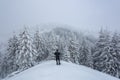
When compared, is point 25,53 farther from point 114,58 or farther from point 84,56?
point 84,56

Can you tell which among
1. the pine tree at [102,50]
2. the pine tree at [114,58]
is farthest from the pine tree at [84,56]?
the pine tree at [114,58]

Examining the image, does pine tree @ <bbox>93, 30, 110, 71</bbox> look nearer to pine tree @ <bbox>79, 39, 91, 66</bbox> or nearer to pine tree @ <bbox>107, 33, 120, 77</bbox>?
pine tree @ <bbox>107, 33, 120, 77</bbox>

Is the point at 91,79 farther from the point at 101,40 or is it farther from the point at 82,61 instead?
the point at 82,61

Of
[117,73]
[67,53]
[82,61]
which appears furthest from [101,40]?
[82,61]

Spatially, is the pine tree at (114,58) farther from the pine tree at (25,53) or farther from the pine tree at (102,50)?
Result: the pine tree at (25,53)

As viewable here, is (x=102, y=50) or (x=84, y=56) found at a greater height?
(x=102, y=50)

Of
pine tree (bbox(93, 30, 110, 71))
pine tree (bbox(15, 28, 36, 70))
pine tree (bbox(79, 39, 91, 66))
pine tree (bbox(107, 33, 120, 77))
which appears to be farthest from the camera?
pine tree (bbox(79, 39, 91, 66))

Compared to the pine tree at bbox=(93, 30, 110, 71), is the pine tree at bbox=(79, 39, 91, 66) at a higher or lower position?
lower

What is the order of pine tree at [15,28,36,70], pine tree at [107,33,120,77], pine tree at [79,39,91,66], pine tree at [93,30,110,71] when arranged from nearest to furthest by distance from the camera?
pine tree at [107,33,120,77]
pine tree at [93,30,110,71]
pine tree at [15,28,36,70]
pine tree at [79,39,91,66]

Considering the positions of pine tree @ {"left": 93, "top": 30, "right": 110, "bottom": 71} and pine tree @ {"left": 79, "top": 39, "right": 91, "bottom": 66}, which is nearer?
pine tree @ {"left": 93, "top": 30, "right": 110, "bottom": 71}

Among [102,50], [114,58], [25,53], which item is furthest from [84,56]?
[25,53]

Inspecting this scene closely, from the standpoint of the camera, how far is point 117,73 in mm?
28875

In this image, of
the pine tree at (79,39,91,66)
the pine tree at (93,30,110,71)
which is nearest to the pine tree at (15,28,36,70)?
the pine tree at (93,30,110,71)

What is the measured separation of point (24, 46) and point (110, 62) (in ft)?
66.6
